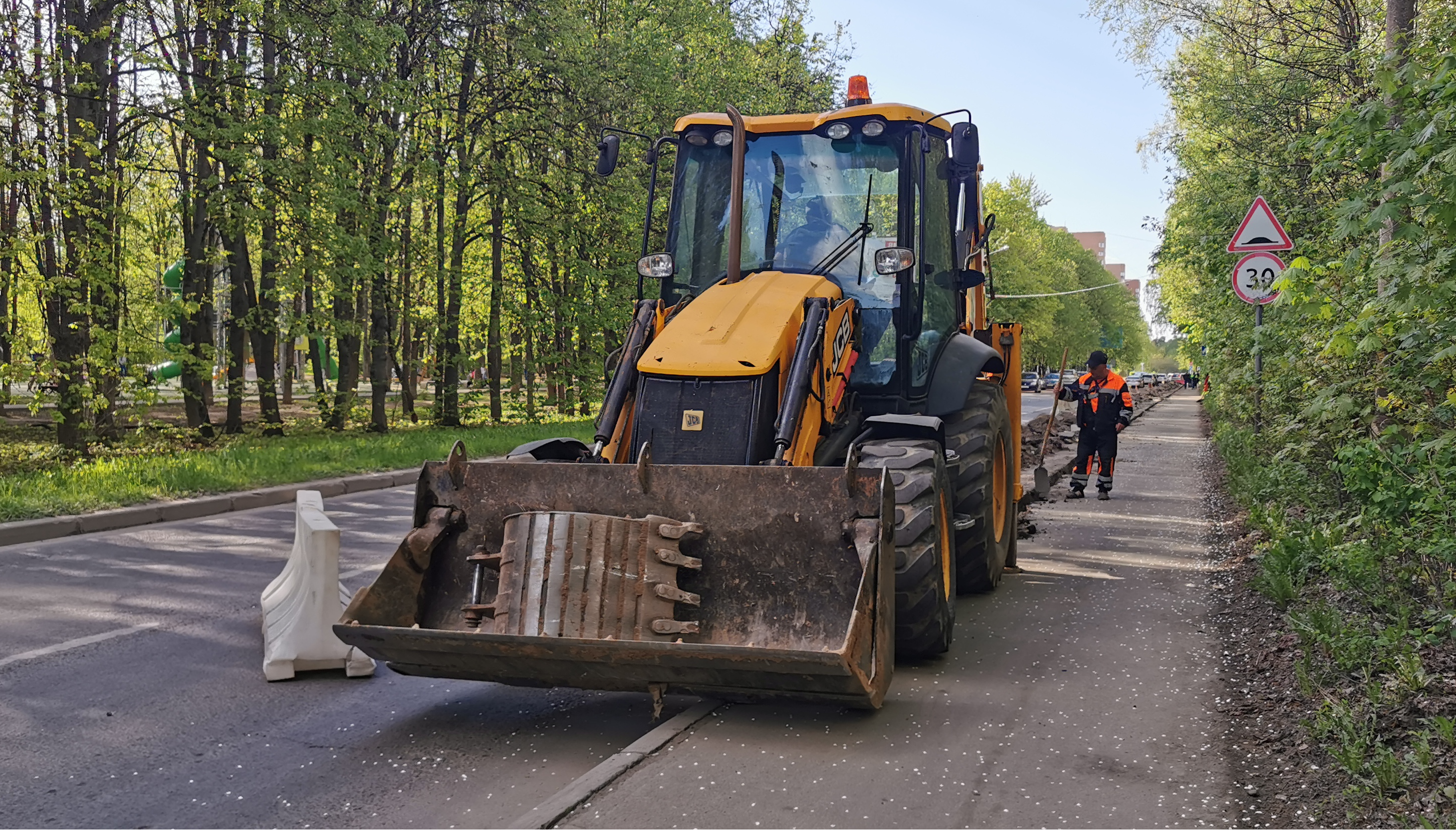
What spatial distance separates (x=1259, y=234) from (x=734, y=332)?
8.27m

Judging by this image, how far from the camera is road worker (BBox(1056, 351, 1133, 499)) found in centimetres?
1374

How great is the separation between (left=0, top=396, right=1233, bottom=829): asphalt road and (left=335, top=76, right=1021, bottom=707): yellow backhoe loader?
30cm

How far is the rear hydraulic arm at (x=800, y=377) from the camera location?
20.0 feet

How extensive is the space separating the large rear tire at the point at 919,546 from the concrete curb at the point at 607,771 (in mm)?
1129

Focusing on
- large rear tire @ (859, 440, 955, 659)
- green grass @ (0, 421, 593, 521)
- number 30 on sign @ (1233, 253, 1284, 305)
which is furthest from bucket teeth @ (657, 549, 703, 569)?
number 30 on sign @ (1233, 253, 1284, 305)

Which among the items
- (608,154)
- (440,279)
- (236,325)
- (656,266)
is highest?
(440,279)

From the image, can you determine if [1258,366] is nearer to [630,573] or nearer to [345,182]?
[630,573]

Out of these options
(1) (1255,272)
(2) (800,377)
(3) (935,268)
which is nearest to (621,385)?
(2) (800,377)

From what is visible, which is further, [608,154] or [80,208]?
[80,208]

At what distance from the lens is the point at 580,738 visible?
5133 millimetres

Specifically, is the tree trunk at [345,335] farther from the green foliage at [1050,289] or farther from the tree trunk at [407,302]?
the green foliage at [1050,289]

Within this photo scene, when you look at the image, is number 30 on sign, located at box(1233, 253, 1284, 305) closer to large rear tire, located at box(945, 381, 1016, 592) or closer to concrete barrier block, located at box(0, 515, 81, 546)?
large rear tire, located at box(945, 381, 1016, 592)

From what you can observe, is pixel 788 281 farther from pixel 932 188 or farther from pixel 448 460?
pixel 448 460

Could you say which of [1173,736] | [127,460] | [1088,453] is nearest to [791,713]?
Answer: [1173,736]
